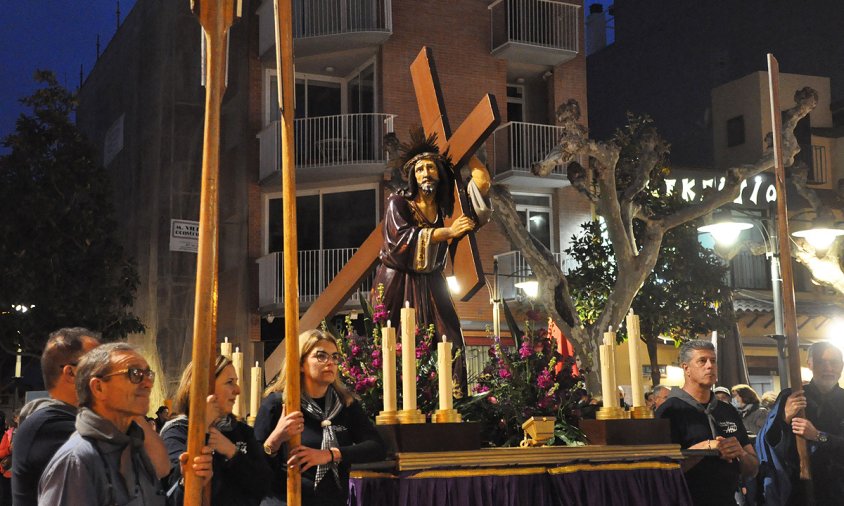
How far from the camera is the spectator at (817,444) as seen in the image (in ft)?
23.6

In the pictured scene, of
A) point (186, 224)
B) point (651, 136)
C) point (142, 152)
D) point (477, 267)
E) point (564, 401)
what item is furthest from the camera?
point (142, 152)

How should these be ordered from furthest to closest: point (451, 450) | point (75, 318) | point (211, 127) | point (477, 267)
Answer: point (75, 318) → point (477, 267) → point (451, 450) → point (211, 127)

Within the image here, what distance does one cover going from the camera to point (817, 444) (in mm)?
7211

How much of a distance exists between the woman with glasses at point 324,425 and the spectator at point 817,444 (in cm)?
328

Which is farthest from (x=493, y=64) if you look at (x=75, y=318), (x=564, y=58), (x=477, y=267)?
(x=477, y=267)

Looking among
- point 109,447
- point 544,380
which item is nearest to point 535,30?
point 544,380

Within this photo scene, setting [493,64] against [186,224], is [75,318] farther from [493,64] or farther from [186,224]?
[493,64]

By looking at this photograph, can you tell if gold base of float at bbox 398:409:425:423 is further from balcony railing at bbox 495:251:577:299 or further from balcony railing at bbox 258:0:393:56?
balcony railing at bbox 258:0:393:56

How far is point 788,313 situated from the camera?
7461mm

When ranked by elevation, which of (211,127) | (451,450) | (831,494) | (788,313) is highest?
(211,127)

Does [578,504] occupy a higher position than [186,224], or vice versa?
[186,224]

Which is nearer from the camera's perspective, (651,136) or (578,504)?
(578,504)

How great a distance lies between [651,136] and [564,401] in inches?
421

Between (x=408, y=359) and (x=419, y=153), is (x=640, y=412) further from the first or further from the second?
(x=419, y=153)
